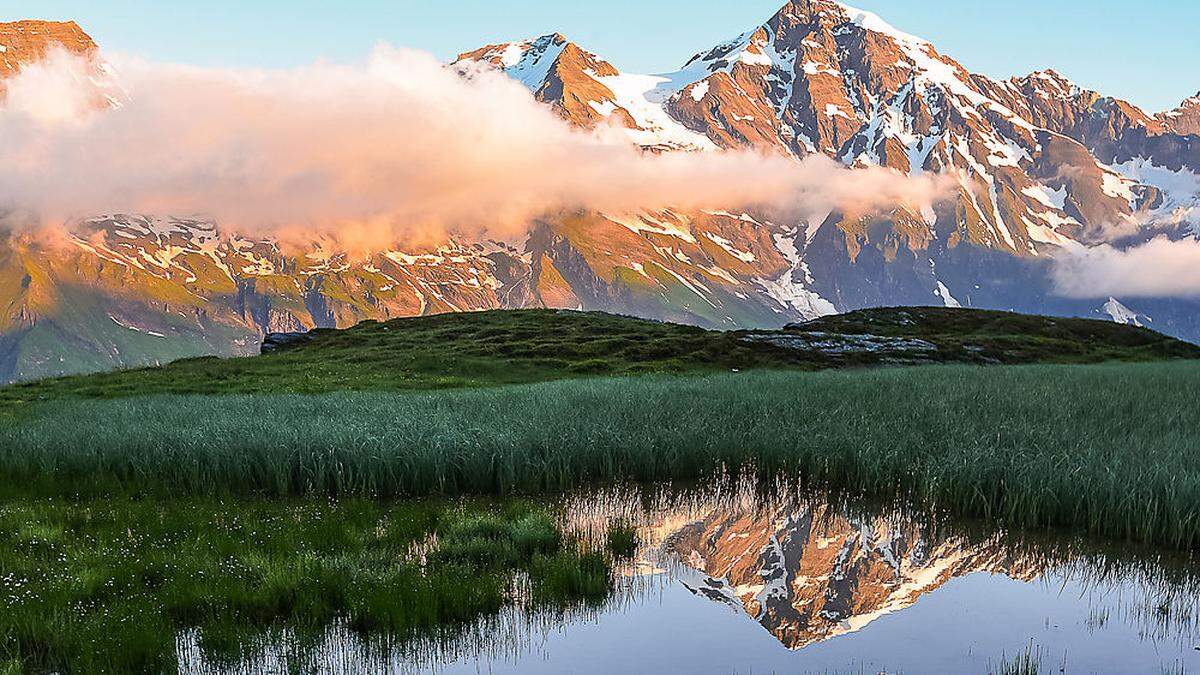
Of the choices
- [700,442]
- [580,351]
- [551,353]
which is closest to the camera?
[700,442]

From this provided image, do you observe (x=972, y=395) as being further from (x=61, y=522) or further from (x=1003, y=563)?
(x=61, y=522)

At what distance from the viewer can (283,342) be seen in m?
82.6

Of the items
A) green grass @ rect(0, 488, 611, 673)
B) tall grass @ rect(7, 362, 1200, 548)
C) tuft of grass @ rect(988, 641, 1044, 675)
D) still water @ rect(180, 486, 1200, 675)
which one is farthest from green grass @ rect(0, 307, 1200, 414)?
tuft of grass @ rect(988, 641, 1044, 675)

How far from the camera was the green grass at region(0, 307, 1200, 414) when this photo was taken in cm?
4588

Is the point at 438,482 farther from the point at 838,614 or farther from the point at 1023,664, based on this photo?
the point at 1023,664

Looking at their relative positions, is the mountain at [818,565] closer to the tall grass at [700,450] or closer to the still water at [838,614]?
the still water at [838,614]

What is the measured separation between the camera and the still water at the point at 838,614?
26.7 feet

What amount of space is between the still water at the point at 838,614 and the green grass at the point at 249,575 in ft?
1.20

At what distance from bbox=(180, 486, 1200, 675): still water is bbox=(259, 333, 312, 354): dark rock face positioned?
244 ft

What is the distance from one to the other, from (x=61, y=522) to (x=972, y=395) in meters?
24.6

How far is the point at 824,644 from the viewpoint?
8.72 m

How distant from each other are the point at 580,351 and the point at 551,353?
2362mm

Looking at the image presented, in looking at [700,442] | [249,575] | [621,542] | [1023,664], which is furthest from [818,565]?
[249,575]

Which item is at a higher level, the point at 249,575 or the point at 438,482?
the point at 438,482
